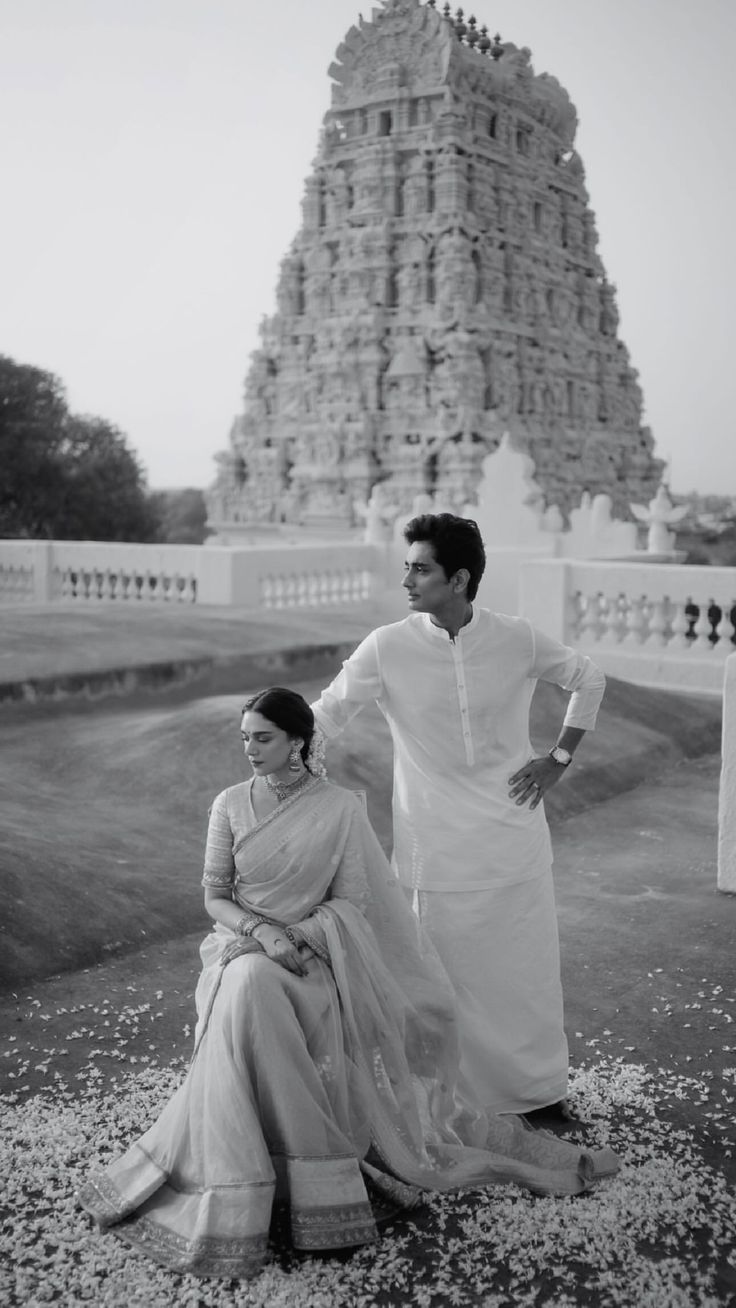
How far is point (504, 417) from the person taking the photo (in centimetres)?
3206

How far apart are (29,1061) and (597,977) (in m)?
2.08

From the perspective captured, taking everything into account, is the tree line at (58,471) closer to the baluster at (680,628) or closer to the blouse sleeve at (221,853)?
the baluster at (680,628)

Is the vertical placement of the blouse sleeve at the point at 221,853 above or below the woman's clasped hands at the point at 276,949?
above

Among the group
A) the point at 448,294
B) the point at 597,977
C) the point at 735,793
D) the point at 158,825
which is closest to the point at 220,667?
the point at 158,825

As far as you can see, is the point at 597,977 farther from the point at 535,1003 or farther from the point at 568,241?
the point at 568,241

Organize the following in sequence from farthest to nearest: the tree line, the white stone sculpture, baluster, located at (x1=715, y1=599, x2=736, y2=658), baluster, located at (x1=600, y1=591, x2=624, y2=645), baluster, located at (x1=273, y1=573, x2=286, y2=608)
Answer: the tree line → the white stone sculpture → baluster, located at (x1=273, y1=573, x2=286, y2=608) → baluster, located at (x1=600, y1=591, x2=624, y2=645) → baluster, located at (x1=715, y1=599, x2=736, y2=658)

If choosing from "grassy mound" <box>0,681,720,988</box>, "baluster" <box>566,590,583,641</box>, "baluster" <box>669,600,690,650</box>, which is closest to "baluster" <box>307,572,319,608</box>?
"baluster" <box>566,590,583,641</box>

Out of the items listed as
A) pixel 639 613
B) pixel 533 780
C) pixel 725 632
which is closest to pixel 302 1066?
pixel 533 780

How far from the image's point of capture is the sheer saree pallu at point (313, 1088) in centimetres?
290

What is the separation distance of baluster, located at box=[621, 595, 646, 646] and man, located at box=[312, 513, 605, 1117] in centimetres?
877

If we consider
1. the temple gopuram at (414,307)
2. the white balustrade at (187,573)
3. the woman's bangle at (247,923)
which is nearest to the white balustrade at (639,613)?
the white balustrade at (187,573)

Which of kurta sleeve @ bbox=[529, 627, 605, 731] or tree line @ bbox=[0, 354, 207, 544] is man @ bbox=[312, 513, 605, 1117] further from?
tree line @ bbox=[0, 354, 207, 544]

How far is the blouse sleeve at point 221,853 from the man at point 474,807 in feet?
1.56

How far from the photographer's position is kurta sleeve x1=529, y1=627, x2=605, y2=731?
3.76 metres
